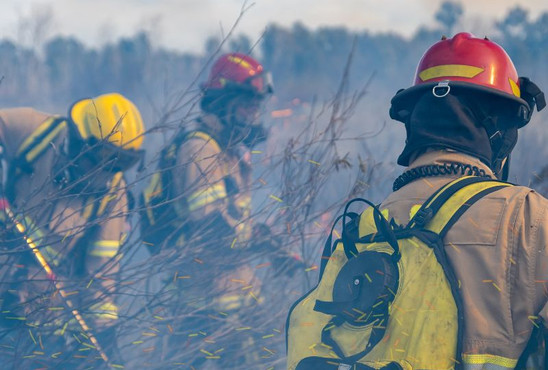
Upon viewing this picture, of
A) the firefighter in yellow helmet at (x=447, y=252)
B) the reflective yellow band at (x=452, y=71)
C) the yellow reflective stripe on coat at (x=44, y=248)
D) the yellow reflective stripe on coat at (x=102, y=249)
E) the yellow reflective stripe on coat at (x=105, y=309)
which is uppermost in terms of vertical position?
the reflective yellow band at (x=452, y=71)

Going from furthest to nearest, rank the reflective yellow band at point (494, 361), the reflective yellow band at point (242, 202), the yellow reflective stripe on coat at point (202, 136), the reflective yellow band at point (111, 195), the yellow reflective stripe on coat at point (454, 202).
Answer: the reflective yellow band at point (242, 202) → the yellow reflective stripe on coat at point (202, 136) → the reflective yellow band at point (111, 195) → the yellow reflective stripe on coat at point (454, 202) → the reflective yellow band at point (494, 361)

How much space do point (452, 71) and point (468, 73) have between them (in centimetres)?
6

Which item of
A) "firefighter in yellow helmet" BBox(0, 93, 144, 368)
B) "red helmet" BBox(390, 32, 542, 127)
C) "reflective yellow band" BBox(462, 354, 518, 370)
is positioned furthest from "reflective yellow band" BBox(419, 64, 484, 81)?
"firefighter in yellow helmet" BBox(0, 93, 144, 368)

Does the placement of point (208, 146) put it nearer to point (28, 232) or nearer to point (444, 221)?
point (28, 232)

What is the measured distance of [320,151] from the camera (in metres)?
4.87

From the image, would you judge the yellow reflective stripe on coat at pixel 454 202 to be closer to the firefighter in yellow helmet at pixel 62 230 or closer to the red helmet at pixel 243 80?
the firefighter in yellow helmet at pixel 62 230

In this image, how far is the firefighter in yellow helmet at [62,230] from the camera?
4035 millimetres

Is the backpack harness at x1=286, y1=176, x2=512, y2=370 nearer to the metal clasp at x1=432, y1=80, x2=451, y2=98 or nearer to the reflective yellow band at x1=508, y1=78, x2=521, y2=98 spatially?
the metal clasp at x1=432, y1=80, x2=451, y2=98

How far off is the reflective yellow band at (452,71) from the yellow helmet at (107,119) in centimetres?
238

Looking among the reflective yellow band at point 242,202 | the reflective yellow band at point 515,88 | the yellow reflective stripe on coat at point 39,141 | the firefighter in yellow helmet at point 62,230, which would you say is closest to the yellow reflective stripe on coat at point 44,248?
the firefighter in yellow helmet at point 62,230

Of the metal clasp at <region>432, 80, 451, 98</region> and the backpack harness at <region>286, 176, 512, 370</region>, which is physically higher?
the metal clasp at <region>432, 80, 451, 98</region>

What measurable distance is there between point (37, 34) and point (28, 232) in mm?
27412

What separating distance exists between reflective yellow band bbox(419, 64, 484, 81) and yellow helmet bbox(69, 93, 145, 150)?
7.82 ft

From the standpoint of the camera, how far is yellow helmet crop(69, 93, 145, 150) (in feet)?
→ 15.7
